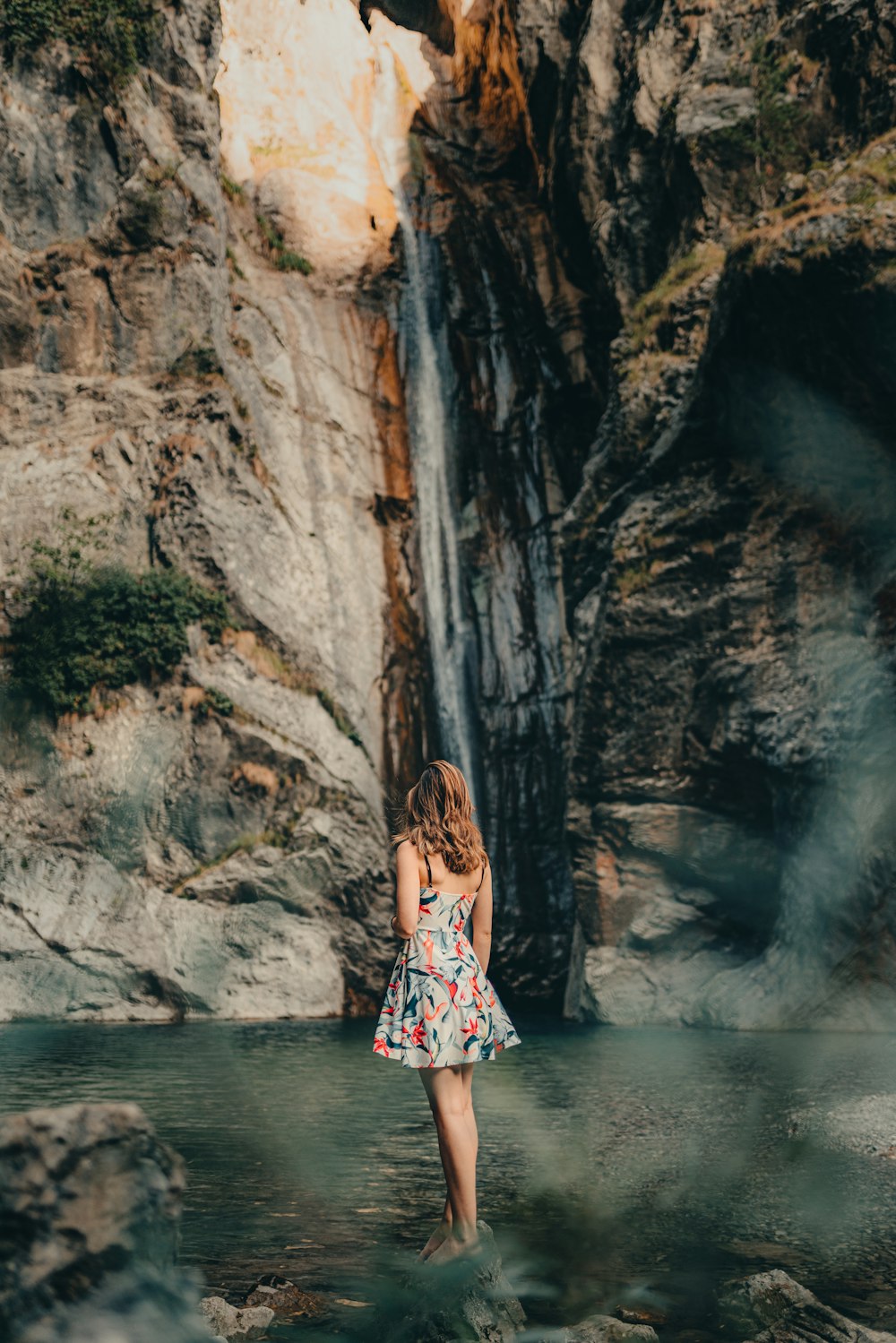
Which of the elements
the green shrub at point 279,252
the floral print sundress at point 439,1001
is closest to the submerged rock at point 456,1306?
the floral print sundress at point 439,1001

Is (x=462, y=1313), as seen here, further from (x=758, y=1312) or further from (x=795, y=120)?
(x=795, y=120)

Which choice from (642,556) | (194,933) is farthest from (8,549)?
(642,556)

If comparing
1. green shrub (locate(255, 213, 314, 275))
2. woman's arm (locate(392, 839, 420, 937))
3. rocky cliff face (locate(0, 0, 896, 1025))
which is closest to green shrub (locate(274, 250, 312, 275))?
green shrub (locate(255, 213, 314, 275))

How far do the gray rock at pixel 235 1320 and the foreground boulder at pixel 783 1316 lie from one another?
62.1 inches

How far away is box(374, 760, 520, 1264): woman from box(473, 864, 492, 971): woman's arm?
0.01 metres

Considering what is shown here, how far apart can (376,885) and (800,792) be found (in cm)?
783

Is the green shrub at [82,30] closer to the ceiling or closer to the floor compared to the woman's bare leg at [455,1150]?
closer to the ceiling

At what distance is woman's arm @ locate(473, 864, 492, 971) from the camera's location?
4.51 metres

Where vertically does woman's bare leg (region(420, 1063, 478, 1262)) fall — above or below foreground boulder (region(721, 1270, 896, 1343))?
above

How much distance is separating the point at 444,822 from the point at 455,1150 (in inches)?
48.4

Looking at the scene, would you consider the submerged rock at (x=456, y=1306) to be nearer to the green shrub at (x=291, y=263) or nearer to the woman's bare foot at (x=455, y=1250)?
the woman's bare foot at (x=455, y=1250)

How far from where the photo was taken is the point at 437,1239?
13.6ft

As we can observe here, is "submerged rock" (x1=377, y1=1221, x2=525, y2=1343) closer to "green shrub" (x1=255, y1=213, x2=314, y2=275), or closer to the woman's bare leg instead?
the woman's bare leg

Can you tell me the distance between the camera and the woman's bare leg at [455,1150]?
4039mm
